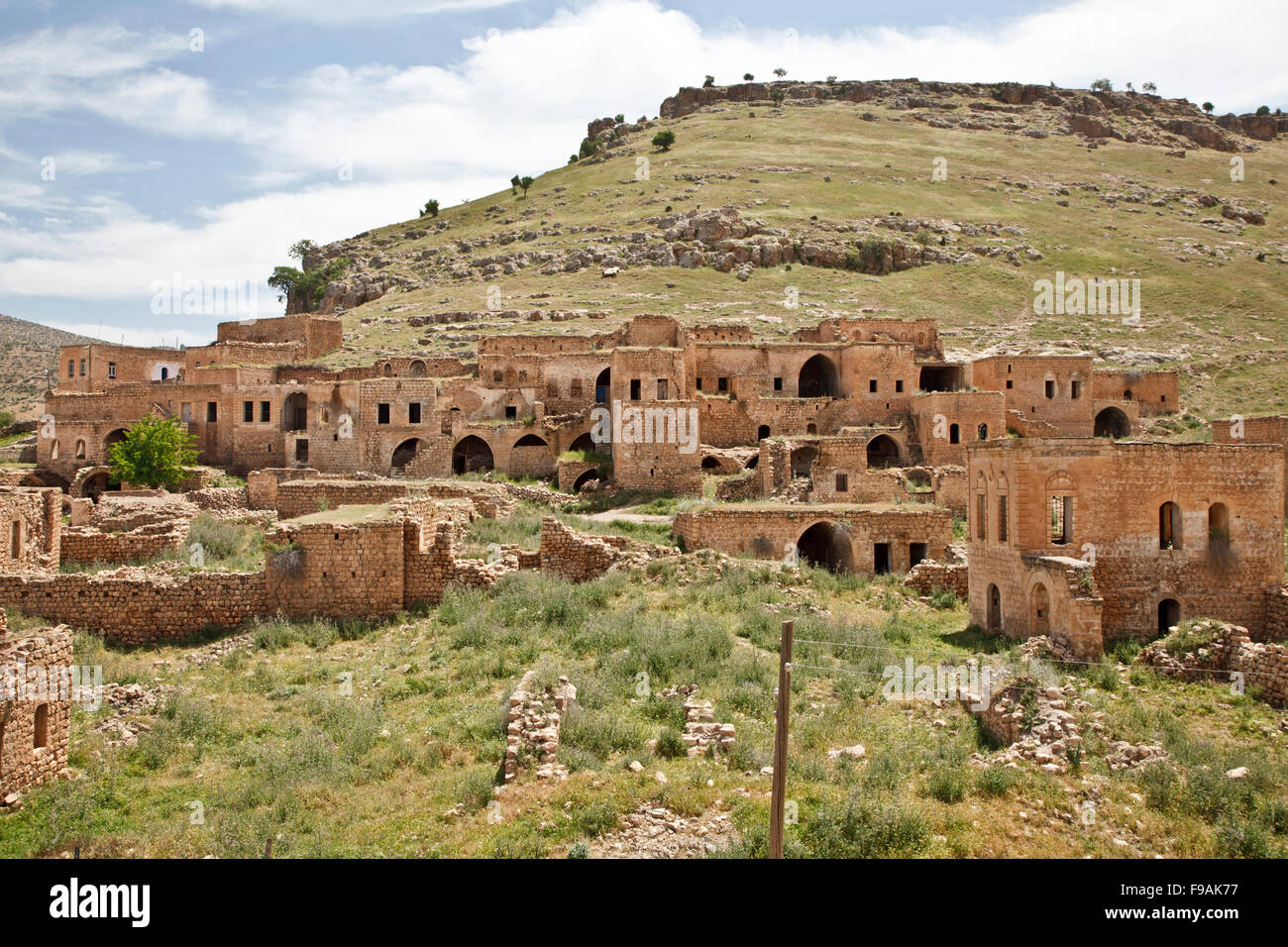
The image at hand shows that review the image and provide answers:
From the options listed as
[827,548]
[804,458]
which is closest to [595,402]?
[804,458]

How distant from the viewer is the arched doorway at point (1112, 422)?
41781 millimetres

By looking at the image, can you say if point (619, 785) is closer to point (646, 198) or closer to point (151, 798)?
point (151, 798)

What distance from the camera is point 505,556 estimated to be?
18.4m

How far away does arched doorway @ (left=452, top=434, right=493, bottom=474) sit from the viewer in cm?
3688

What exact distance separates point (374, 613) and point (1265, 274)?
78.8 metres

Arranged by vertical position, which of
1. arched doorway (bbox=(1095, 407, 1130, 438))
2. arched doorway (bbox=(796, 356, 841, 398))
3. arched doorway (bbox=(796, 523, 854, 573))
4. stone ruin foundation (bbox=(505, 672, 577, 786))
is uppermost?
arched doorway (bbox=(796, 356, 841, 398))

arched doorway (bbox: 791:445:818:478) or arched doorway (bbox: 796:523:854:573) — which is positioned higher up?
arched doorway (bbox: 791:445:818:478)

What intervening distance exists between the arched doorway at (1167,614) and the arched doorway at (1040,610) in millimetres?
2828

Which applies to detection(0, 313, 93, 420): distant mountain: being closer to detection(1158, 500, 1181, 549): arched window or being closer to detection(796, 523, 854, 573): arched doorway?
detection(796, 523, 854, 573): arched doorway

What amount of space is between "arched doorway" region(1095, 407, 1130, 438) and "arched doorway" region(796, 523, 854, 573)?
23.1m

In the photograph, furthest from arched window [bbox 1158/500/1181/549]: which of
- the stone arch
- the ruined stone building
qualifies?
the ruined stone building

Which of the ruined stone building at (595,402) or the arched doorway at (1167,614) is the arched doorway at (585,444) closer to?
the ruined stone building at (595,402)

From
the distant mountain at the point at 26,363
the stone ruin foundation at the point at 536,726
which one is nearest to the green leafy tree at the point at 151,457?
the distant mountain at the point at 26,363

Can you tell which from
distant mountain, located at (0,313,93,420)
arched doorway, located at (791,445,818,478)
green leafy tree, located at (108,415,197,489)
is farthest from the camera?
distant mountain, located at (0,313,93,420)
